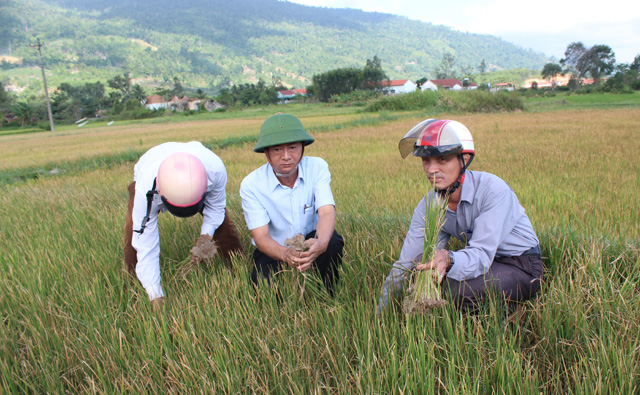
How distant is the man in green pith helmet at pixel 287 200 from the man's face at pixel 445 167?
694 millimetres

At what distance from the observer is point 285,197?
2523 millimetres

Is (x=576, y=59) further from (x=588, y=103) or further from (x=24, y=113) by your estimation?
(x=24, y=113)

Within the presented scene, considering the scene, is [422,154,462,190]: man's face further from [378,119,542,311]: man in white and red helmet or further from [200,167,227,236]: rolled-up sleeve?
[200,167,227,236]: rolled-up sleeve

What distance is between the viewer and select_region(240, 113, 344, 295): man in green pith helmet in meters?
2.30

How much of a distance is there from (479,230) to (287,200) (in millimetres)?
1186

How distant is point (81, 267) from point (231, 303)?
1.19m

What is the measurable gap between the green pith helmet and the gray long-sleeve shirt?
795 millimetres


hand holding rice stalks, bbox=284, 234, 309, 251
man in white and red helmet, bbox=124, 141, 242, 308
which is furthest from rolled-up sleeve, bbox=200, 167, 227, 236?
hand holding rice stalks, bbox=284, 234, 309, 251

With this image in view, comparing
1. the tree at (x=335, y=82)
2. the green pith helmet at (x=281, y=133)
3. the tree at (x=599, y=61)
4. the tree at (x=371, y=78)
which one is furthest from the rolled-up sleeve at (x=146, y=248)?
the tree at (x=599, y=61)

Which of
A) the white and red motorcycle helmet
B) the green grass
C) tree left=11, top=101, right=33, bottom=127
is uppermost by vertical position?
the white and red motorcycle helmet

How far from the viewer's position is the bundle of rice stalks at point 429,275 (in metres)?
1.45

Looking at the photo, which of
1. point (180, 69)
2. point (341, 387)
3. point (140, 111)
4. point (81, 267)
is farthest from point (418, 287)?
point (180, 69)

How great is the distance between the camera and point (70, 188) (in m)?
6.20

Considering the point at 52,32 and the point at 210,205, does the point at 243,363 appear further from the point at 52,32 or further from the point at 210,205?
the point at 52,32
